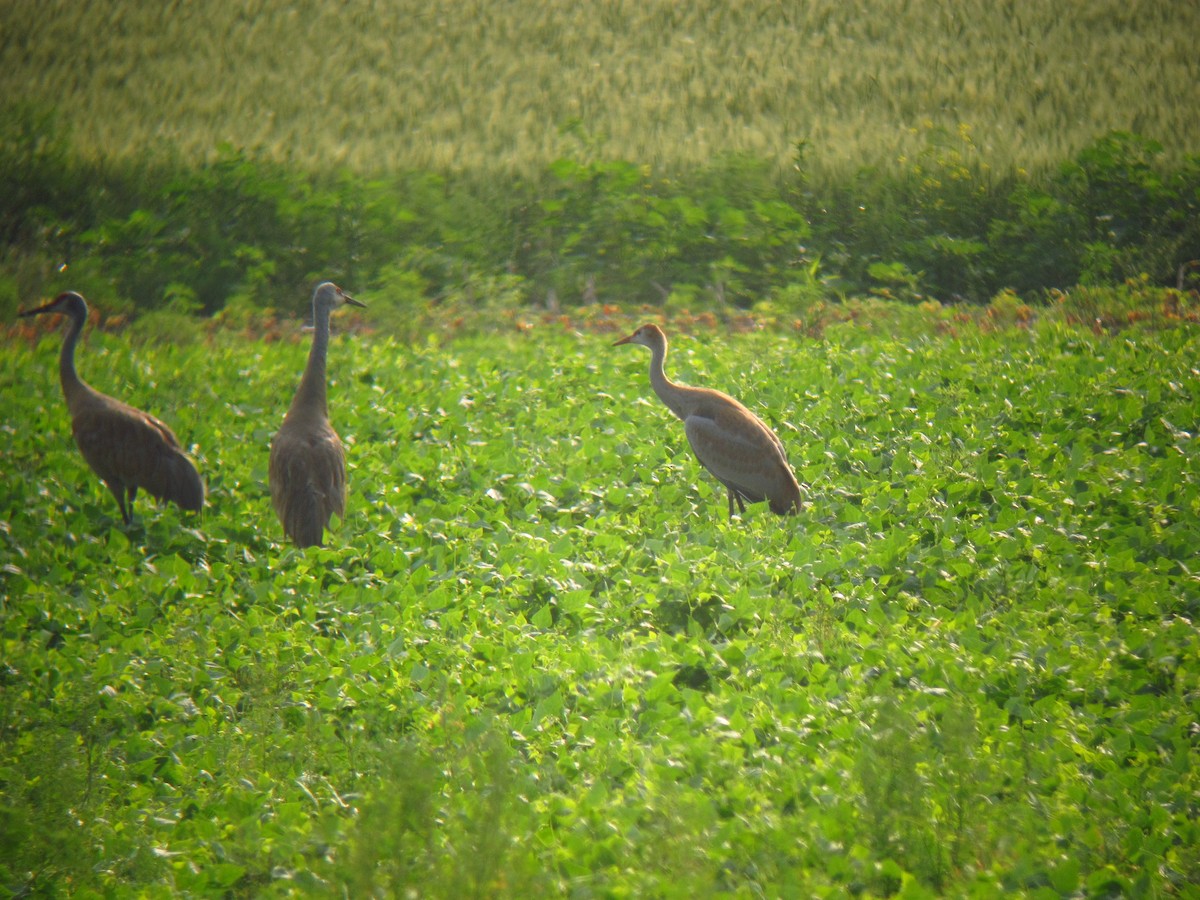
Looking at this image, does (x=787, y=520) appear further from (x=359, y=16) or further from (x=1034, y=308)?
(x=359, y=16)

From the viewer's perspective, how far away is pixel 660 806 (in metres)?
3.83

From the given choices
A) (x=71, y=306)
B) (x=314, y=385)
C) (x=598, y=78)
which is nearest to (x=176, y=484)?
(x=314, y=385)

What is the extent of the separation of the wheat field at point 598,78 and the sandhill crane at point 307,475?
9.30 meters

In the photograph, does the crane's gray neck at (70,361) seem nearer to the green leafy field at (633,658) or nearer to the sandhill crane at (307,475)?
the green leafy field at (633,658)

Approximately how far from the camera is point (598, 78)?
781 inches

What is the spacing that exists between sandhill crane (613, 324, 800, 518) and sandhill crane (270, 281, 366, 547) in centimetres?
230

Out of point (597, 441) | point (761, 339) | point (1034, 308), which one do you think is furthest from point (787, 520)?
point (1034, 308)

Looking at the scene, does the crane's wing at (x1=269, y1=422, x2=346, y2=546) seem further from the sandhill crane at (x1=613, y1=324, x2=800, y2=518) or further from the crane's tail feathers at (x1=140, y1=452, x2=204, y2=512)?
the sandhill crane at (x1=613, y1=324, x2=800, y2=518)

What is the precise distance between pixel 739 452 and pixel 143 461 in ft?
12.8

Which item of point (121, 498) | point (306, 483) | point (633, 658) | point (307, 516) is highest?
point (633, 658)

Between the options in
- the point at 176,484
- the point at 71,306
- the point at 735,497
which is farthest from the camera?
the point at 71,306

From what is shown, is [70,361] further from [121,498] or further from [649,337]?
[649,337]

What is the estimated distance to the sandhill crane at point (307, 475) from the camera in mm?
6930

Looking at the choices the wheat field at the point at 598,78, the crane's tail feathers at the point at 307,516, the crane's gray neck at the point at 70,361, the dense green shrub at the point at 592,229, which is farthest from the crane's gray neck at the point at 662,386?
the wheat field at the point at 598,78
